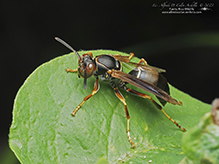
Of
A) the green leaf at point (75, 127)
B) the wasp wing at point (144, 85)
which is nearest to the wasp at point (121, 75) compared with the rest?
the wasp wing at point (144, 85)

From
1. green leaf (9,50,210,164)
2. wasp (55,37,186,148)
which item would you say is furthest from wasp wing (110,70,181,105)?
green leaf (9,50,210,164)

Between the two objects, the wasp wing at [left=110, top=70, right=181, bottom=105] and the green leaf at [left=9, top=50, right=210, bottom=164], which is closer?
the green leaf at [left=9, top=50, right=210, bottom=164]

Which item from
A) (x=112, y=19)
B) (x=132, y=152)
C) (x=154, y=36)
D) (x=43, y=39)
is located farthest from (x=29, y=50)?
(x=132, y=152)

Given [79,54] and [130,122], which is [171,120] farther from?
[79,54]

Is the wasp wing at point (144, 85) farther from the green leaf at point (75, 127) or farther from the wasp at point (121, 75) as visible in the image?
the green leaf at point (75, 127)

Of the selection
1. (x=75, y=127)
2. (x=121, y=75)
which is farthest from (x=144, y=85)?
(x=75, y=127)

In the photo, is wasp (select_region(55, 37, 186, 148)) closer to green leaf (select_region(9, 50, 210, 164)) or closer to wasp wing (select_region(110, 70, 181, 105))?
wasp wing (select_region(110, 70, 181, 105))
